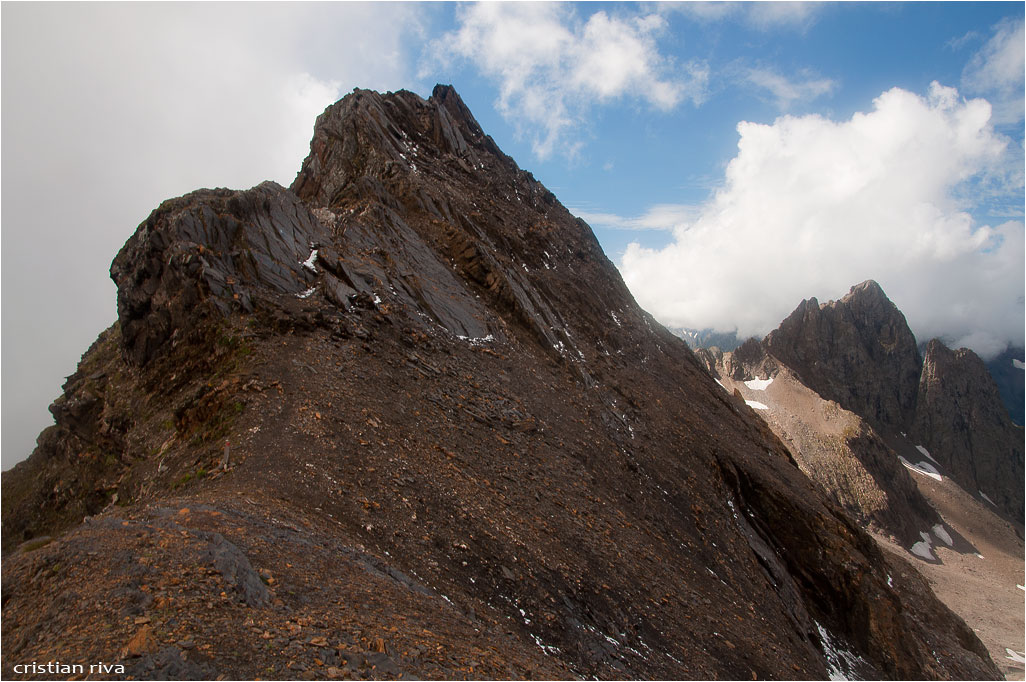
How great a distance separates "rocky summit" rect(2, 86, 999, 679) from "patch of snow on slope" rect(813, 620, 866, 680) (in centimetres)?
17

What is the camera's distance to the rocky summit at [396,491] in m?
6.93

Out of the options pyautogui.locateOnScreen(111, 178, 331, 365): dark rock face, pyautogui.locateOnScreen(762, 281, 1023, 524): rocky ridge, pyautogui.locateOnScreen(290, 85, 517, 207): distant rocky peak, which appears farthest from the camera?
pyautogui.locateOnScreen(762, 281, 1023, 524): rocky ridge

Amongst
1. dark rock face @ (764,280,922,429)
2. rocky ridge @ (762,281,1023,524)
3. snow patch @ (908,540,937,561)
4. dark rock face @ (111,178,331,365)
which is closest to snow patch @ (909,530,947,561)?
snow patch @ (908,540,937,561)

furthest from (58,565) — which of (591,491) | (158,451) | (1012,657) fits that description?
(1012,657)

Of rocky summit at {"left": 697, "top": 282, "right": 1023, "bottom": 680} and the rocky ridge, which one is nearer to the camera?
rocky summit at {"left": 697, "top": 282, "right": 1023, "bottom": 680}

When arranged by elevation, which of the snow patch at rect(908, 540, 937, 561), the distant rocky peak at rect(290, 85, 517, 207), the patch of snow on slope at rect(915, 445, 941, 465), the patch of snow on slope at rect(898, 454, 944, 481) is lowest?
the snow patch at rect(908, 540, 937, 561)

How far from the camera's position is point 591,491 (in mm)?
16812

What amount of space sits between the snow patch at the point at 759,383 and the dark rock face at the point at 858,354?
7.97 meters

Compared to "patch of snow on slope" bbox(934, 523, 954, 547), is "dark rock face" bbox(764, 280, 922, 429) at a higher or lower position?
higher

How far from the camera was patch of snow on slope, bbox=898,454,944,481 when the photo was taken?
10512 centimetres

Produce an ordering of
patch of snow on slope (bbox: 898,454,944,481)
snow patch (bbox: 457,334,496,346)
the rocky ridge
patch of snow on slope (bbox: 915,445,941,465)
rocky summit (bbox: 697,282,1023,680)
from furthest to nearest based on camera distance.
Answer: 1. patch of snow on slope (bbox: 915,445,941,465)
2. the rocky ridge
3. patch of snow on slope (bbox: 898,454,944,481)
4. rocky summit (bbox: 697,282,1023,680)
5. snow patch (bbox: 457,334,496,346)

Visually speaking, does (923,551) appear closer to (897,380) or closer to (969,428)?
(969,428)

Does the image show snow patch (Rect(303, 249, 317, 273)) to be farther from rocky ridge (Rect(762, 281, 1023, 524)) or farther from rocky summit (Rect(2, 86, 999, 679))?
rocky ridge (Rect(762, 281, 1023, 524))

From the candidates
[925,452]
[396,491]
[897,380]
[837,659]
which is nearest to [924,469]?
[925,452]
